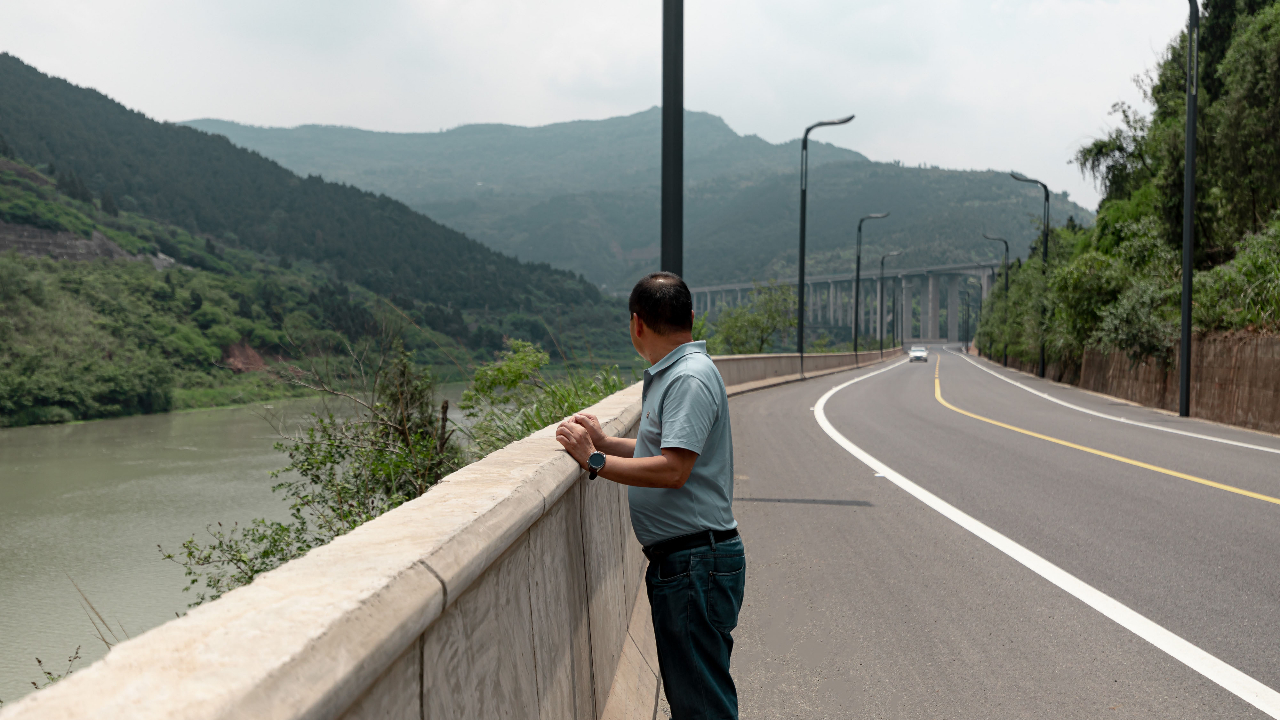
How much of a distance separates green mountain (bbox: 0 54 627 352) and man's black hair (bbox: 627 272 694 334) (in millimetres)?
119150

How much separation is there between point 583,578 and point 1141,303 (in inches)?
1108

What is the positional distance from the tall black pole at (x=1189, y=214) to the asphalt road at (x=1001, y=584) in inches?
329

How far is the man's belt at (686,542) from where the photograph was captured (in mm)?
3139

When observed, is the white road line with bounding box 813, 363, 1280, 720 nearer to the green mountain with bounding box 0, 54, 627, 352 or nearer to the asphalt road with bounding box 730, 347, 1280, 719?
the asphalt road with bounding box 730, 347, 1280, 719

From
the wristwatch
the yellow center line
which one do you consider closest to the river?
the wristwatch

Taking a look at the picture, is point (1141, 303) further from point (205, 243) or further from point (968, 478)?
point (205, 243)

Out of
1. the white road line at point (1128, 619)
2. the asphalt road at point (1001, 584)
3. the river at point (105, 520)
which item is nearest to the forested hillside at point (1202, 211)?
the asphalt road at point (1001, 584)

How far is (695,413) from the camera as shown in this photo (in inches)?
119

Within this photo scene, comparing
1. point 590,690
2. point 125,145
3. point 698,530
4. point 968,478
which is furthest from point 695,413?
point 125,145

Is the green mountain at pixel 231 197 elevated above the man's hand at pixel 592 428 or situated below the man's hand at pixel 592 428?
above

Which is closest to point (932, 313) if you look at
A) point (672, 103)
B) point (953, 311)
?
point (953, 311)

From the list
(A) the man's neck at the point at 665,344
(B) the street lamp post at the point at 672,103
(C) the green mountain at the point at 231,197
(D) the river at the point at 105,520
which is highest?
(C) the green mountain at the point at 231,197

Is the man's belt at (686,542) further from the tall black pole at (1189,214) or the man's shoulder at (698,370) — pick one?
the tall black pole at (1189,214)

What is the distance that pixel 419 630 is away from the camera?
168 centimetres
